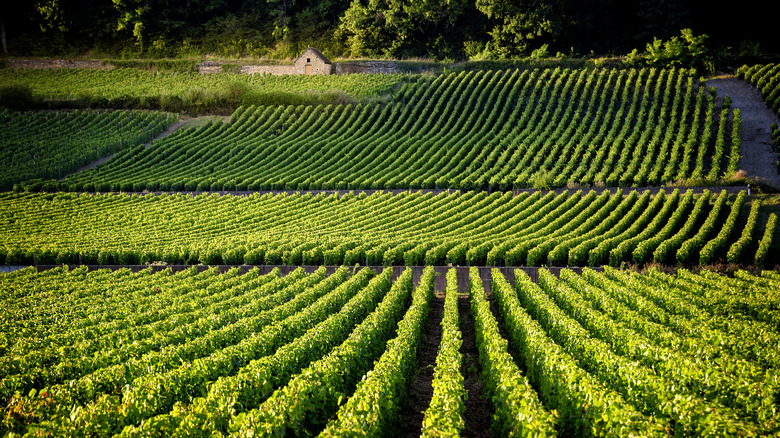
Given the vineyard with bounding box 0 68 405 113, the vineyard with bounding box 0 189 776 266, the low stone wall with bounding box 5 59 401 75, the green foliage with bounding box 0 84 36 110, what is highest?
the low stone wall with bounding box 5 59 401 75

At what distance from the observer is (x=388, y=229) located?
32.4 meters

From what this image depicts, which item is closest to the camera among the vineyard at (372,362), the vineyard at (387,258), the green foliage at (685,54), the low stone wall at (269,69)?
the vineyard at (372,362)

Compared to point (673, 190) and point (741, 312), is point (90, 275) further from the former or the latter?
point (673, 190)

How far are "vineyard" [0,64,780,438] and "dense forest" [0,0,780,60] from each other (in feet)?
36.7

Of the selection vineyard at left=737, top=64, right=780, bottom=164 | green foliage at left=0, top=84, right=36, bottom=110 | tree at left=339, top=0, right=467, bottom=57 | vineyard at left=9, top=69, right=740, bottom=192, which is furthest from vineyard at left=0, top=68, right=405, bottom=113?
vineyard at left=737, top=64, right=780, bottom=164

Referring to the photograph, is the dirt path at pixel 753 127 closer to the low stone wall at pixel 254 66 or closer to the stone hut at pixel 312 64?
the low stone wall at pixel 254 66

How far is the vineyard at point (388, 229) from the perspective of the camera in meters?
25.5

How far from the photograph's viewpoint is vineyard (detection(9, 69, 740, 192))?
138ft

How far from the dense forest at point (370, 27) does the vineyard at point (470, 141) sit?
1326 centimetres

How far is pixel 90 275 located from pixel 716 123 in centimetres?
5076

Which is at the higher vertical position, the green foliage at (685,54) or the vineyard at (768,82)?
the green foliage at (685,54)

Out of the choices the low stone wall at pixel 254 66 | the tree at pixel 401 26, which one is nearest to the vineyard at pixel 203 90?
the low stone wall at pixel 254 66

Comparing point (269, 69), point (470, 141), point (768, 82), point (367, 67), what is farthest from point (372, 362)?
point (269, 69)

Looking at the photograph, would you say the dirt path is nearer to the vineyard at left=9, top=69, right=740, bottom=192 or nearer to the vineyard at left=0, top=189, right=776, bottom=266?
the vineyard at left=9, top=69, right=740, bottom=192
